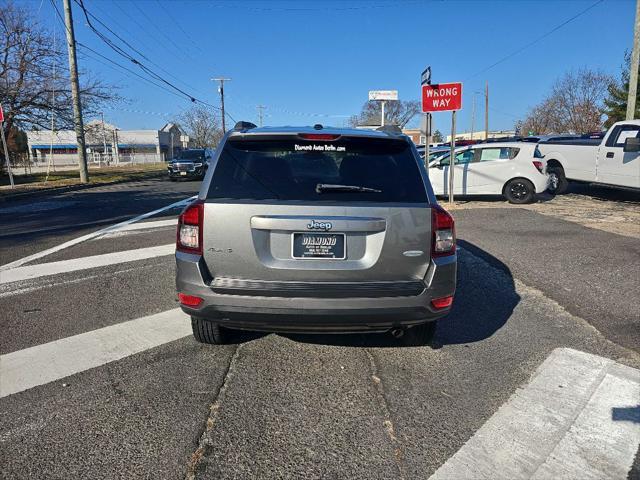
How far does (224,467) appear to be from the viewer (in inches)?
88.2

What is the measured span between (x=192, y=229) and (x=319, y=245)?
0.87 meters

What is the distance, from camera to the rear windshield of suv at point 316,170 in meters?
2.96

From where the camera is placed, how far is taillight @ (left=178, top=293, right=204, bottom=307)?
293 centimetres

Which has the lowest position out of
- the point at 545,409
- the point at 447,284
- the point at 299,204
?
the point at 545,409

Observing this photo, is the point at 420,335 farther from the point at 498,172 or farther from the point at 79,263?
the point at 498,172

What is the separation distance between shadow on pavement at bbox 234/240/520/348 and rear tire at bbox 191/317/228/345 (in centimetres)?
19

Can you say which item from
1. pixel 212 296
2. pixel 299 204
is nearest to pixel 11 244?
pixel 212 296

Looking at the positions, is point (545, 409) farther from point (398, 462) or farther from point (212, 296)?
point (212, 296)

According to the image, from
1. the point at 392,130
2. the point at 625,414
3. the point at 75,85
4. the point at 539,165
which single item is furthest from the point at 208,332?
the point at 75,85

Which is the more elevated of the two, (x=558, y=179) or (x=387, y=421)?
(x=558, y=179)

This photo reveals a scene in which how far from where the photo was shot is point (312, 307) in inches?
112

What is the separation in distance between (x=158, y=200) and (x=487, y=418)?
529 inches

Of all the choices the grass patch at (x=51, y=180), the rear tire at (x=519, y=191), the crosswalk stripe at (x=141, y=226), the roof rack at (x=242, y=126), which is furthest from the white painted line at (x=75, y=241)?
the rear tire at (x=519, y=191)

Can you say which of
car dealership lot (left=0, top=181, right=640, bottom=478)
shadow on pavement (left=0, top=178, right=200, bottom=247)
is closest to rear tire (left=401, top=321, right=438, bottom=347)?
car dealership lot (left=0, top=181, right=640, bottom=478)
